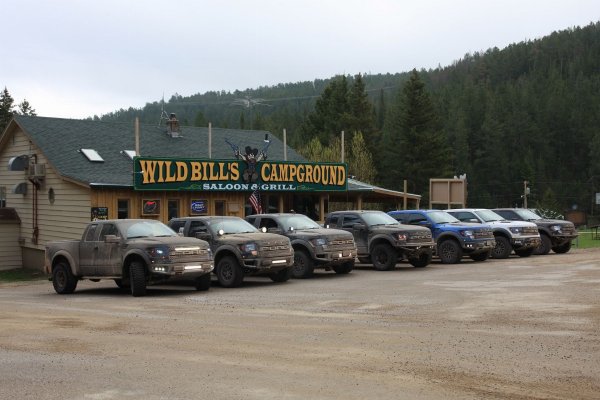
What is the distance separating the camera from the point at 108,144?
114 feet

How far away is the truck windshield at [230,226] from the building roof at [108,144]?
31.6 feet

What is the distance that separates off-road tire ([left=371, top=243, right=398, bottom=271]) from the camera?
2327 centimetres

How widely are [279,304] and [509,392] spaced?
25.7 ft

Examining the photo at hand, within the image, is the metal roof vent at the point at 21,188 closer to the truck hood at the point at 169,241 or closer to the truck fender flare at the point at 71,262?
the truck fender flare at the point at 71,262

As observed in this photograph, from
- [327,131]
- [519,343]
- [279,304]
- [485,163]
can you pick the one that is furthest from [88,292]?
[485,163]

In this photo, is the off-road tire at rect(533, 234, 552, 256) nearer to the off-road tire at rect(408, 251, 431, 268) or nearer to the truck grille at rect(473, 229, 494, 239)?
the truck grille at rect(473, 229, 494, 239)

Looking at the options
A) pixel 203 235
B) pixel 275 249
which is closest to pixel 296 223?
pixel 275 249

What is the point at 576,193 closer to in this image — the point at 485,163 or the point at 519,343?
the point at 485,163

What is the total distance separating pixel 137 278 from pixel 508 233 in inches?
588

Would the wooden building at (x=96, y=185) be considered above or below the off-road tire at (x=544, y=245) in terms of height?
above

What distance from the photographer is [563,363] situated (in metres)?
8.80

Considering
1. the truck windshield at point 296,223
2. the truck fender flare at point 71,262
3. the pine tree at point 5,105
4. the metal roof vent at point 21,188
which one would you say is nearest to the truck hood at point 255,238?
the truck windshield at point 296,223

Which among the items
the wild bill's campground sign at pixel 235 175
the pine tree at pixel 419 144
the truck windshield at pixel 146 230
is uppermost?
the pine tree at pixel 419 144

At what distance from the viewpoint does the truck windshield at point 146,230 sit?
18477 mm
